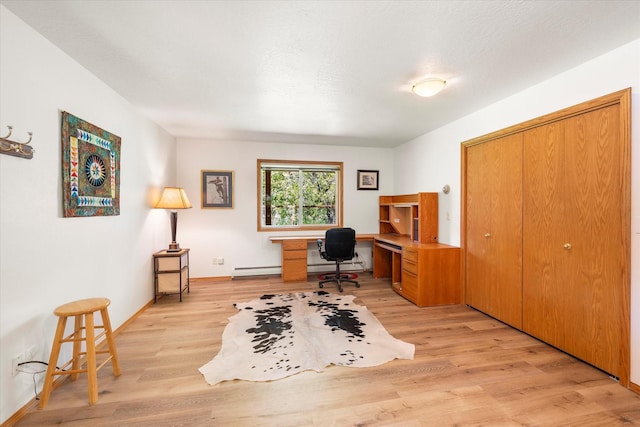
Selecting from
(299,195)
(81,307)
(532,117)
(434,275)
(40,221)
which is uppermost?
(532,117)

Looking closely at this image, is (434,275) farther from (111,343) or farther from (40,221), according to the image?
(40,221)

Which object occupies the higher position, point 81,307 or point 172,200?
point 172,200

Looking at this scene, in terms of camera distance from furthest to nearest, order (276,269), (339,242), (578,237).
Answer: (276,269) → (339,242) → (578,237)

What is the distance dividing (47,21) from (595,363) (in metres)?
4.59

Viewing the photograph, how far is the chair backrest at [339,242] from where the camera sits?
14.1ft

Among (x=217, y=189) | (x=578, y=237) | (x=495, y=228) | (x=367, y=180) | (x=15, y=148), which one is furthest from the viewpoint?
(x=367, y=180)

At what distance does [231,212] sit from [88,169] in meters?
2.63

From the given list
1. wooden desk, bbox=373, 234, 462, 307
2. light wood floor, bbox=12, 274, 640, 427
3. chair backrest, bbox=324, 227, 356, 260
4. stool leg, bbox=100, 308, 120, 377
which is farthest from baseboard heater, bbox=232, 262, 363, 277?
stool leg, bbox=100, 308, 120, 377

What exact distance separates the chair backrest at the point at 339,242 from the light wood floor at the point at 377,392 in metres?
1.70

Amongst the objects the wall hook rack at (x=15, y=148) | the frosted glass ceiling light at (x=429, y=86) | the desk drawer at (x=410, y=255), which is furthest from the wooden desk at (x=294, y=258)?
the wall hook rack at (x=15, y=148)

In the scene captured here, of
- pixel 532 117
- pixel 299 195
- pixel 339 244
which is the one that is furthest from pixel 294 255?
pixel 532 117

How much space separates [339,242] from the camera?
170 inches

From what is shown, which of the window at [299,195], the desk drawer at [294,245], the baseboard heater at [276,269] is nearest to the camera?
the desk drawer at [294,245]

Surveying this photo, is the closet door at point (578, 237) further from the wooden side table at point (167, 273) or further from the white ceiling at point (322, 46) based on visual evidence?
the wooden side table at point (167, 273)
